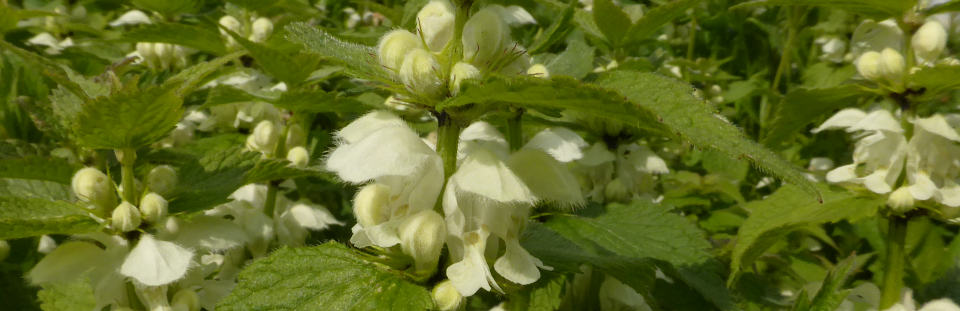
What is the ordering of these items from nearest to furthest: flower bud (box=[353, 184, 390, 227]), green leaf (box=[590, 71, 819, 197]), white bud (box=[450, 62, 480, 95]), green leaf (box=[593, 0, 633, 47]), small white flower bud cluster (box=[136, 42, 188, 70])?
green leaf (box=[590, 71, 819, 197]) < white bud (box=[450, 62, 480, 95]) < flower bud (box=[353, 184, 390, 227]) < green leaf (box=[593, 0, 633, 47]) < small white flower bud cluster (box=[136, 42, 188, 70])

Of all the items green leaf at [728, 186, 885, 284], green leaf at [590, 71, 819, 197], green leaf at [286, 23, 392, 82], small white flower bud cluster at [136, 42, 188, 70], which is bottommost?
small white flower bud cluster at [136, 42, 188, 70]

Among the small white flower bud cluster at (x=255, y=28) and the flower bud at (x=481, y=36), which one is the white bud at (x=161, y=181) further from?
the small white flower bud cluster at (x=255, y=28)

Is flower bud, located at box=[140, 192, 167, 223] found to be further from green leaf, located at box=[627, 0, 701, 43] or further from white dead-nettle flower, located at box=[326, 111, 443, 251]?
green leaf, located at box=[627, 0, 701, 43]

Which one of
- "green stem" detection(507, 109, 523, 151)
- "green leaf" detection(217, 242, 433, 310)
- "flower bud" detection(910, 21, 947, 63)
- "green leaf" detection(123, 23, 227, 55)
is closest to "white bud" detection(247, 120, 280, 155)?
"green leaf" detection(123, 23, 227, 55)

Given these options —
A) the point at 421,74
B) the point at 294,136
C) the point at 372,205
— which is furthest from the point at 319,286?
the point at 294,136

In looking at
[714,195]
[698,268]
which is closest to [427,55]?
[698,268]

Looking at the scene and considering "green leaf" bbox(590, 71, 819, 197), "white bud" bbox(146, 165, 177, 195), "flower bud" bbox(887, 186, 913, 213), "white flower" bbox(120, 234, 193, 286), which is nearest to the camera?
"green leaf" bbox(590, 71, 819, 197)

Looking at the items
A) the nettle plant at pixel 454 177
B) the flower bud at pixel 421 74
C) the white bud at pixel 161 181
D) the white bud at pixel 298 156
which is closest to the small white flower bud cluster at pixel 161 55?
the nettle plant at pixel 454 177
